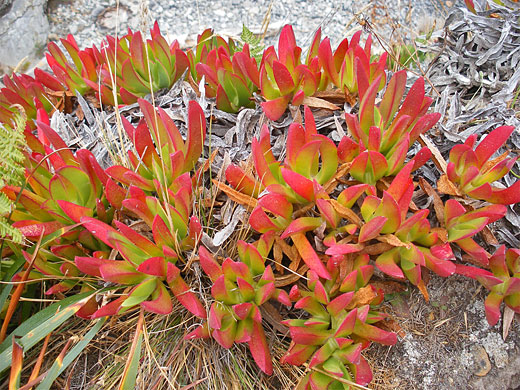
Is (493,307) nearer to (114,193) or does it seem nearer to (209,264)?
(209,264)

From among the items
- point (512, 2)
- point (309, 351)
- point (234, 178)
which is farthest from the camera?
point (512, 2)

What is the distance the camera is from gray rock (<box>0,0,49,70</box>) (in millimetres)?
5215

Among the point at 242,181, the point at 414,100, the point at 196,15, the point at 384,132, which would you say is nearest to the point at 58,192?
the point at 242,181

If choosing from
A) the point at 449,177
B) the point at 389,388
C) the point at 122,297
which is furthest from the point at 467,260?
the point at 122,297

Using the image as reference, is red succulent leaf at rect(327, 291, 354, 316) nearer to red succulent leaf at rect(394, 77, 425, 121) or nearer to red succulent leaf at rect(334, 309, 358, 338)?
red succulent leaf at rect(334, 309, 358, 338)

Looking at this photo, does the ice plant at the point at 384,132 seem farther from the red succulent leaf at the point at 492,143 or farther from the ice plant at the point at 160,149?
the ice plant at the point at 160,149

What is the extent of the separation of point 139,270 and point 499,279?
1.23 m

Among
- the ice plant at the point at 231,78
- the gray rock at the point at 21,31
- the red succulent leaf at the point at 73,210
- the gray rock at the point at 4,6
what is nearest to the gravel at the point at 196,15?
the gray rock at the point at 21,31

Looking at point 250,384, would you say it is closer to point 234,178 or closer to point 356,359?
point 356,359

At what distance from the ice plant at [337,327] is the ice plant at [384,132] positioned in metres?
0.33

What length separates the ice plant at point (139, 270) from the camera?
4.71 feet

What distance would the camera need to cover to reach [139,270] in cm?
141

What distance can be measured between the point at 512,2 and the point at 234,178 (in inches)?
66.0

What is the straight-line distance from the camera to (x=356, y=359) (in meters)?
1.35
